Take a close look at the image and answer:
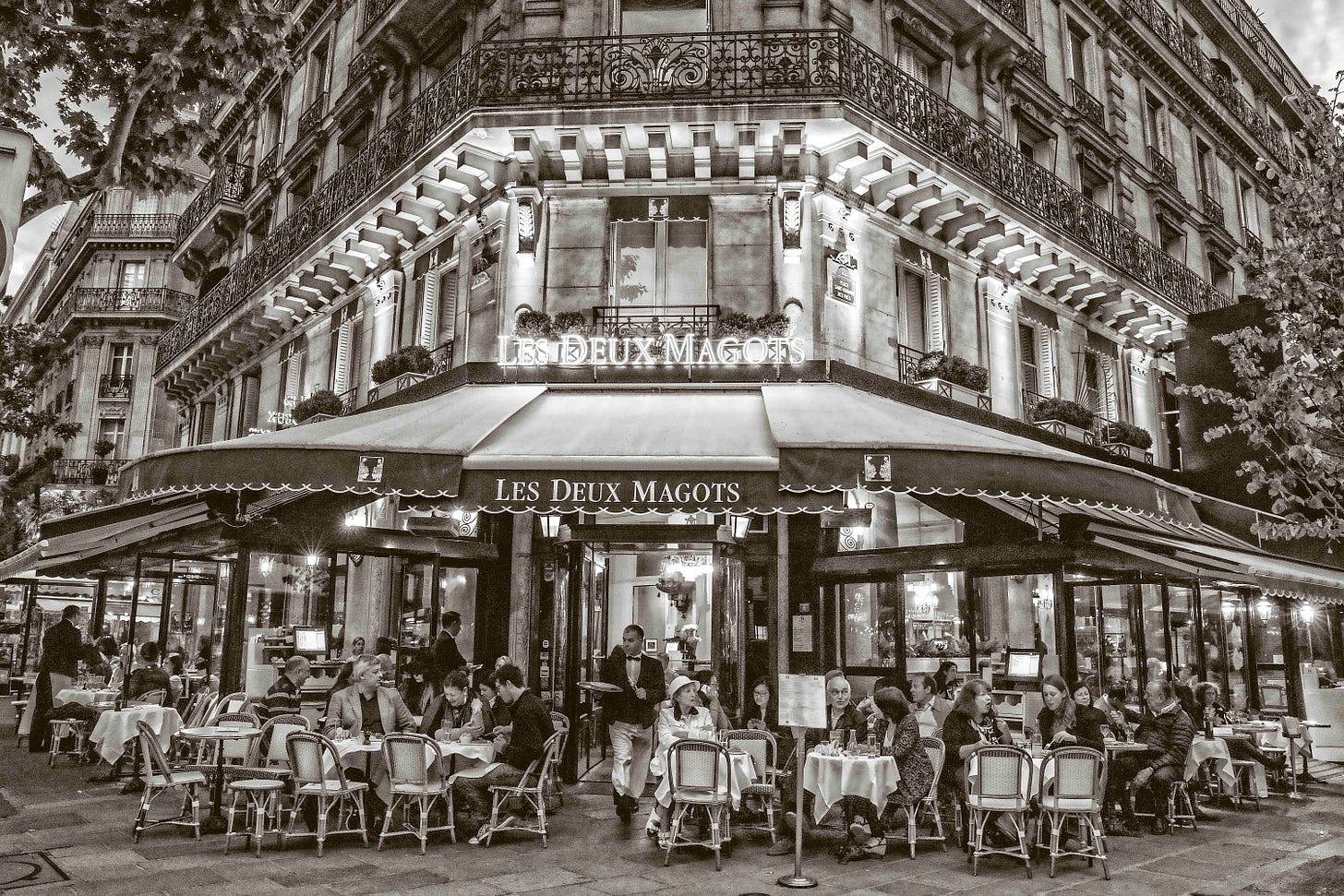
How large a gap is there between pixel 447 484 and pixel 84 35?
381cm

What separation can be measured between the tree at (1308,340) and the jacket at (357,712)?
23.5 ft

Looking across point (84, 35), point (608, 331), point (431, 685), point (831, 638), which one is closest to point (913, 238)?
point (608, 331)

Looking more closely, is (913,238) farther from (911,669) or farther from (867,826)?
(867,826)

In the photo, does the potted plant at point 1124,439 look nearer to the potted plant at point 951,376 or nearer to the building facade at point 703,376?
the building facade at point 703,376

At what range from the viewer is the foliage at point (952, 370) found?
11.9 m

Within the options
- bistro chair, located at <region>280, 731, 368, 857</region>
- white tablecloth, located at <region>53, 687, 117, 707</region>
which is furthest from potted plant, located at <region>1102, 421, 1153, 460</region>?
white tablecloth, located at <region>53, 687, 117, 707</region>

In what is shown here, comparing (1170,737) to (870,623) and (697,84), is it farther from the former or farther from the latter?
(697,84)

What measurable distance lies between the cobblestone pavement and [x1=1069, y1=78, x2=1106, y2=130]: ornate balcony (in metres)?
12.2

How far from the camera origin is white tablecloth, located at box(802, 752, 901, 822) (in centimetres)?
750

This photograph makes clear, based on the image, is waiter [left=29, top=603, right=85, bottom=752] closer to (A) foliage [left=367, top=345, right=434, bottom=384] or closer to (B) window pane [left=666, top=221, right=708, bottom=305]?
(A) foliage [left=367, top=345, right=434, bottom=384]

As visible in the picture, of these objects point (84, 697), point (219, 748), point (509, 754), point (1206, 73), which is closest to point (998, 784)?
point (509, 754)

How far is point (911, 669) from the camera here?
11.6m

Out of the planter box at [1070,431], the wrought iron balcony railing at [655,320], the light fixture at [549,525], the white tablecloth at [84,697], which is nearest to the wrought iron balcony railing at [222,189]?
the white tablecloth at [84,697]

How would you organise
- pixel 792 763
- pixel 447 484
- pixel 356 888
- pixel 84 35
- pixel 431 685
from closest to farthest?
pixel 84 35 → pixel 356 888 → pixel 447 484 → pixel 792 763 → pixel 431 685
